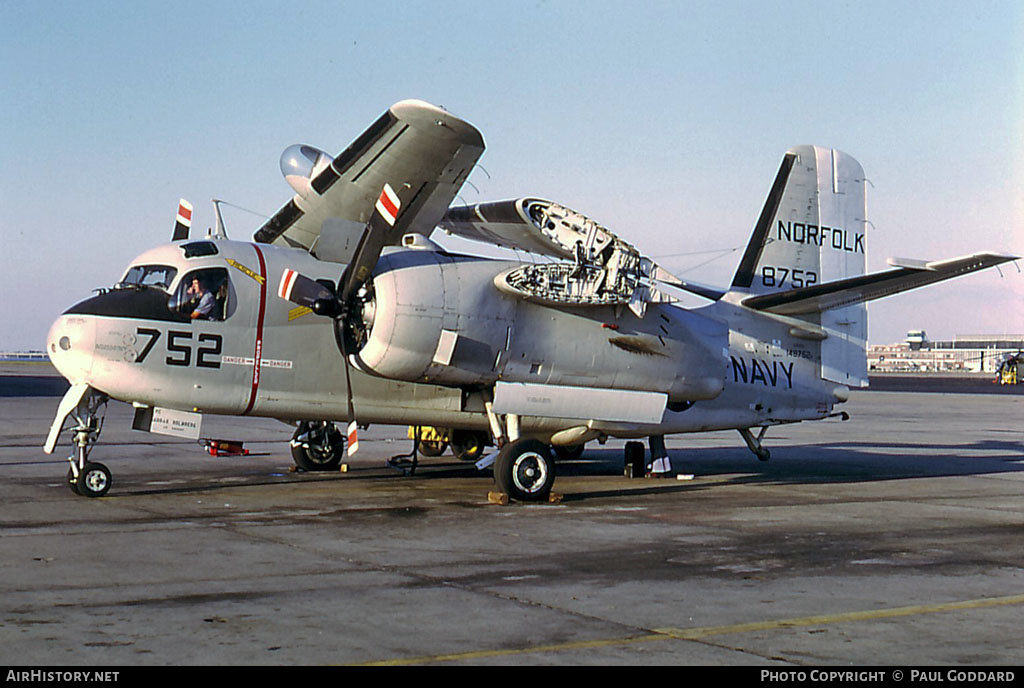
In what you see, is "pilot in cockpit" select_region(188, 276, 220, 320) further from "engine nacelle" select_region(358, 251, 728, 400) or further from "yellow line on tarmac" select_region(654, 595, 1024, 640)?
"yellow line on tarmac" select_region(654, 595, 1024, 640)

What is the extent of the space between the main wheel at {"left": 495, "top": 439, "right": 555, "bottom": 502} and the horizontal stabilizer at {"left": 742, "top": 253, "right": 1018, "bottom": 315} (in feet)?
19.3

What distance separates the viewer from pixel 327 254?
54.8 feet

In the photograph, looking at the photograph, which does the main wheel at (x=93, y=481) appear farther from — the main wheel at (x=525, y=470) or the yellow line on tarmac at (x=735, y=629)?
the yellow line on tarmac at (x=735, y=629)

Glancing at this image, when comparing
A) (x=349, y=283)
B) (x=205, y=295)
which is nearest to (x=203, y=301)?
(x=205, y=295)

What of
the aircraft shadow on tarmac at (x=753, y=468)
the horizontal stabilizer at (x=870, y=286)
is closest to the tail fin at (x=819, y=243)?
the horizontal stabilizer at (x=870, y=286)

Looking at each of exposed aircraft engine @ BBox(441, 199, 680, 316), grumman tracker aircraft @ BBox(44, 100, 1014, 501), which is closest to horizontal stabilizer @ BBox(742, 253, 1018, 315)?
grumman tracker aircraft @ BBox(44, 100, 1014, 501)

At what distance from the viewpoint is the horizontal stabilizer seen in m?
16.0

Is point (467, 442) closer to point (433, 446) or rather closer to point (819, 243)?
point (433, 446)

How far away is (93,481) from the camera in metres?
15.8

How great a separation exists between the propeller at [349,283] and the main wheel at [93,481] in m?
3.72

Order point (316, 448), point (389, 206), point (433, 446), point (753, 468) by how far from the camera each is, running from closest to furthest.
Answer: point (389, 206), point (316, 448), point (433, 446), point (753, 468)

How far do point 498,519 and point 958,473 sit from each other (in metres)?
12.3

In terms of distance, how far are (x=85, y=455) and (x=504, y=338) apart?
647 cm

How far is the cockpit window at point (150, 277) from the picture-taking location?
52.2 feet
